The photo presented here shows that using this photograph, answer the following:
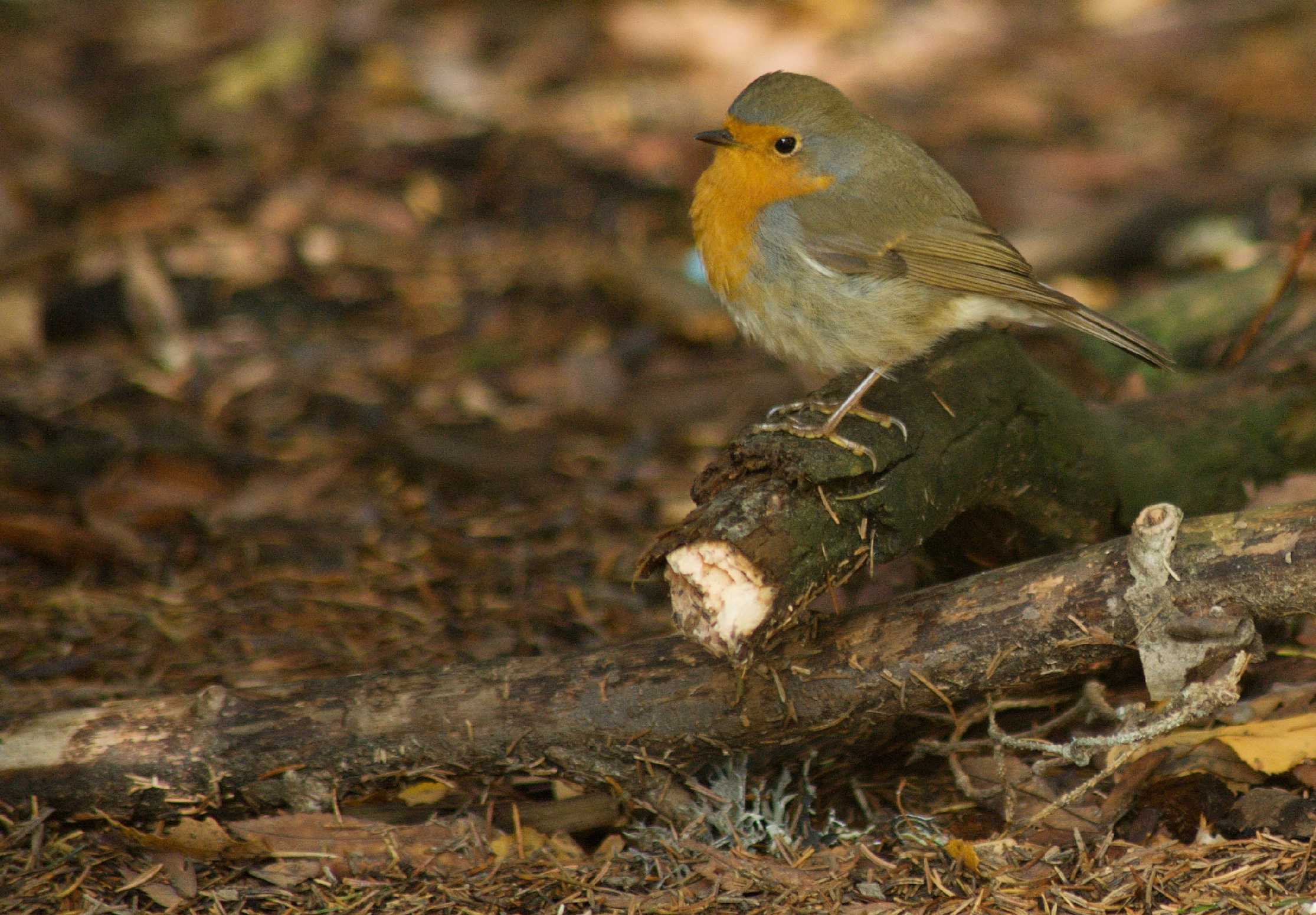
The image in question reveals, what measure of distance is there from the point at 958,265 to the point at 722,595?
166 cm

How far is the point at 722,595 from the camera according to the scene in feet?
8.57

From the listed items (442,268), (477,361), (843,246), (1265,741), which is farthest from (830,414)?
(442,268)

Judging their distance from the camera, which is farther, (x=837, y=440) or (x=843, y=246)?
(x=843, y=246)

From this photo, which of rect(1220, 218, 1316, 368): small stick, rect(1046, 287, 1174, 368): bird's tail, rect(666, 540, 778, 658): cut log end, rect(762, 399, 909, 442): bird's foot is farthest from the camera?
rect(1220, 218, 1316, 368): small stick

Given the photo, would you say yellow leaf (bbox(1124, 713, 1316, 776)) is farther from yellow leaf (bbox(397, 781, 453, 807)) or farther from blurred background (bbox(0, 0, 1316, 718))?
yellow leaf (bbox(397, 781, 453, 807))

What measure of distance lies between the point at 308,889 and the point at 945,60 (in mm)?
6909

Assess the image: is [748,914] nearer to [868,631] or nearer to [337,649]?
[868,631]

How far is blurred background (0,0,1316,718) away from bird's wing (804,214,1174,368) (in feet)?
2.74

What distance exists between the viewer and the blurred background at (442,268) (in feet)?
13.8

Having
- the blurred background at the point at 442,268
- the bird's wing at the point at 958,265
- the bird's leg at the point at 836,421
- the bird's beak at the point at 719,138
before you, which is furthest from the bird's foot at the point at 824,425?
the bird's beak at the point at 719,138

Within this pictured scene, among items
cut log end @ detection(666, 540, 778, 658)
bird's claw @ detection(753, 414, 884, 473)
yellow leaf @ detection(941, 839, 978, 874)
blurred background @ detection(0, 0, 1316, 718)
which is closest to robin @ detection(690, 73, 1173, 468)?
bird's claw @ detection(753, 414, 884, 473)

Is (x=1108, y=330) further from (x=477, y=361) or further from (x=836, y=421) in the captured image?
(x=477, y=361)

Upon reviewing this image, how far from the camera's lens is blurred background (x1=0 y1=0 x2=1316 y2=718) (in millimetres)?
4199

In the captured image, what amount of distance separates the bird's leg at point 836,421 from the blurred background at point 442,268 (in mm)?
665
